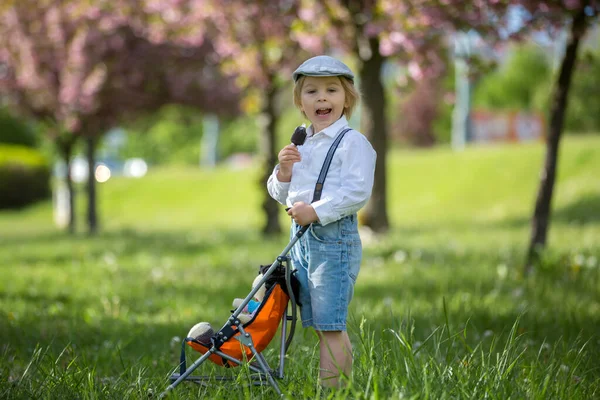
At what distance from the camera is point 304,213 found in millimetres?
3303

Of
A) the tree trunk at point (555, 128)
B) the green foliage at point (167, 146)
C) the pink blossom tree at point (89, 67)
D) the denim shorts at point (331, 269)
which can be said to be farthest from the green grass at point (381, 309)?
the green foliage at point (167, 146)

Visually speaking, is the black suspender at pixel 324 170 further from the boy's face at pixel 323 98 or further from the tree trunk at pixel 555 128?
the tree trunk at pixel 555 128

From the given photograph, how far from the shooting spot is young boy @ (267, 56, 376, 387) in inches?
132

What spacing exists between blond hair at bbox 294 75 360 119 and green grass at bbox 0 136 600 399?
1004 millimetres

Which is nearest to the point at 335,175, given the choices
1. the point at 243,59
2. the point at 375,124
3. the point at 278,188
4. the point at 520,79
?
the point at 278,188

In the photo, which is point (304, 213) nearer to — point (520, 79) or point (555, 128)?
point (555, 128)

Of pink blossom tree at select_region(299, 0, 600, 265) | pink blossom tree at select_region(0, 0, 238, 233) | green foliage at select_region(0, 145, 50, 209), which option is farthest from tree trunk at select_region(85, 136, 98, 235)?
green foliage at select_region(0, 145, 50, 209)

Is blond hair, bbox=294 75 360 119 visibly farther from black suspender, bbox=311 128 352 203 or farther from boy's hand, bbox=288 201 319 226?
boy's hand, bbox=288 201 319 226

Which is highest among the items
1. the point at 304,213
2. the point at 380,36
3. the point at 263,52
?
the point at 263,52

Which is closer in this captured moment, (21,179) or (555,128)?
(555,128)

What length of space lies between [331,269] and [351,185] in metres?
0.38

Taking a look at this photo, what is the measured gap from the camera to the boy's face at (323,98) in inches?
140

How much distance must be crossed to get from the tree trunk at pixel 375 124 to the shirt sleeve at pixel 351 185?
308 inches

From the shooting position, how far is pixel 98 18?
1611cm
